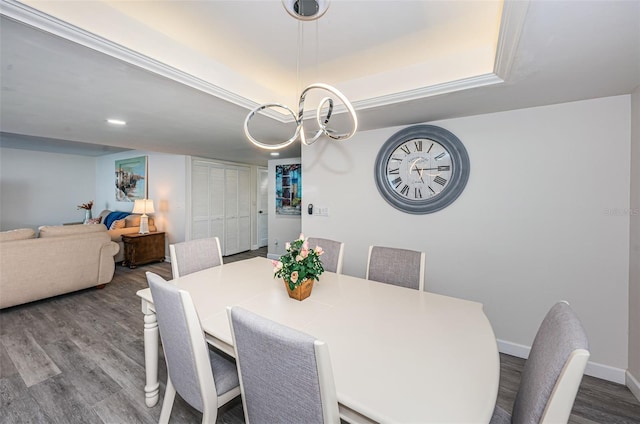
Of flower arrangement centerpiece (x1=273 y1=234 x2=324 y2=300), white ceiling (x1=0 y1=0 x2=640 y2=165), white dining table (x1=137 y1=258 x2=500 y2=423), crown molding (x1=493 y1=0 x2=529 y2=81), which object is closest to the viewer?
white dining table (x1=137 y1=258 x2=500 y2=423)

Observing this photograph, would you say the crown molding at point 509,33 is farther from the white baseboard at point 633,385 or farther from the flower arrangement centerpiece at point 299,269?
the white baseboard at point 633,385

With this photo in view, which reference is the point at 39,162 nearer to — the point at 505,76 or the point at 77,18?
the point at 77,18

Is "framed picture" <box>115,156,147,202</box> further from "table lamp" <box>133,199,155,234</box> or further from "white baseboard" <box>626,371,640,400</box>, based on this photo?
"white baseboard" <box>626,371,640,400</box>

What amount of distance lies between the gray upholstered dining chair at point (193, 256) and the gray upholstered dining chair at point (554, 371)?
216 cm

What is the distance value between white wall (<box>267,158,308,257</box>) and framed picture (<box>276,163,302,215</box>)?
10 cm

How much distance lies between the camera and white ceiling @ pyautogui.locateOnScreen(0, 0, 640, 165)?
1253 mm

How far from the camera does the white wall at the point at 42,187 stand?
18.6 feet

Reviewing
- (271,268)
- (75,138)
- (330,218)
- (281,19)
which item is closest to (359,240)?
(330,218)

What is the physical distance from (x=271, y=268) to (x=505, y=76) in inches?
83.3

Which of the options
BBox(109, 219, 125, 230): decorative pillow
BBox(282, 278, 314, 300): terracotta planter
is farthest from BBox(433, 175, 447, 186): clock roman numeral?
BBox(109, 219, 125, 230): decorative pillow

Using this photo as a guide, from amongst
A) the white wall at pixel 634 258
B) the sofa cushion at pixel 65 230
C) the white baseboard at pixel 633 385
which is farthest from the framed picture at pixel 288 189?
the white baseboard at pixel 633 385

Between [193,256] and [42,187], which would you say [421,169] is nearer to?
[193,256]

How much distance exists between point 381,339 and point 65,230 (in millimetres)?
4258

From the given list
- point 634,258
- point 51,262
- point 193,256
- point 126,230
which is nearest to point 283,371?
point 193,256
